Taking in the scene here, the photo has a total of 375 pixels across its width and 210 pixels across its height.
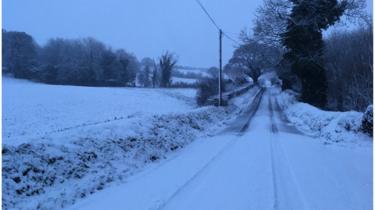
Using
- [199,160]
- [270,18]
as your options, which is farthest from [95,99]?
[199,160]

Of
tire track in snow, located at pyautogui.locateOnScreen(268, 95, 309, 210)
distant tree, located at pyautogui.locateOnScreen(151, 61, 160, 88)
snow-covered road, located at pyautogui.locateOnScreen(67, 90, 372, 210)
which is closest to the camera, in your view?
tire track in snow, located at pyautogui.locateOnScreen(268, 95, 309, 210)

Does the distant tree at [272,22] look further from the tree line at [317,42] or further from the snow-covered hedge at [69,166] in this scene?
the snow-covered hedge at [69,166]

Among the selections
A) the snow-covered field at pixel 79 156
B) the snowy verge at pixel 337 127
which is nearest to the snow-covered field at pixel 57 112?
the snow-covered field at pixel 79 156

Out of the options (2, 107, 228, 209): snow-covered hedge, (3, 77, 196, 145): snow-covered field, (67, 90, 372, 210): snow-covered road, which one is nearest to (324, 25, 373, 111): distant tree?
(3, 77, 196, 145): snow-covered field

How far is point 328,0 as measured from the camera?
82.0 feet

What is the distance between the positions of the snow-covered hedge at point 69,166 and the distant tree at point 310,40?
749 inches

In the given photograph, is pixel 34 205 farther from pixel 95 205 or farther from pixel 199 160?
pixel 199 160

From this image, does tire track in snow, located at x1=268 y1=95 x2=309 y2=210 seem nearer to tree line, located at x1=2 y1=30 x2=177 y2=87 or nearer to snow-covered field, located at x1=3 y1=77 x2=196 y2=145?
snow-covered field, located at x1=3 y1=77 x2=196 y2=145

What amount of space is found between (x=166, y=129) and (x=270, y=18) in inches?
765

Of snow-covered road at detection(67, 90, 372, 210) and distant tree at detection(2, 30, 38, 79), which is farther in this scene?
distant tree at detection(2, 30, 38, 79)

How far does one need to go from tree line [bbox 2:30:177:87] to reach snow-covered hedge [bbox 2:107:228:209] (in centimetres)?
5764

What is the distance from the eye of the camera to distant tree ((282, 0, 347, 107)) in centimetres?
2534

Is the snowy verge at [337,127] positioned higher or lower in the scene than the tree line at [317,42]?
lower

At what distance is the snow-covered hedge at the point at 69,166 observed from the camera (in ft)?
19.3
